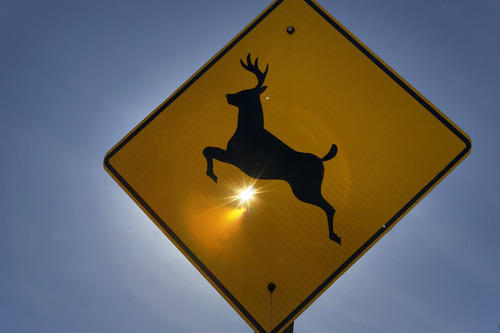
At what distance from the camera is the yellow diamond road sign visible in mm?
1970

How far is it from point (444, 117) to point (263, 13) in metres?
1.18

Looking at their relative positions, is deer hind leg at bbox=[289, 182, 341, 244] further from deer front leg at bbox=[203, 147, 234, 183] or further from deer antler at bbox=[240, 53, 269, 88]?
deer antler at bbox=[240, 53, 269, 88]

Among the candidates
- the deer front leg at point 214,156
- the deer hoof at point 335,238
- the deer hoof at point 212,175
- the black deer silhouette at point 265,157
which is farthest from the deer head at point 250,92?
the deer hoof at point 335,238

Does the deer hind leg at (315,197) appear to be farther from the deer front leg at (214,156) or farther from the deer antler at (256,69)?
the deer antler at (256,69)

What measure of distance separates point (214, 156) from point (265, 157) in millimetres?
267

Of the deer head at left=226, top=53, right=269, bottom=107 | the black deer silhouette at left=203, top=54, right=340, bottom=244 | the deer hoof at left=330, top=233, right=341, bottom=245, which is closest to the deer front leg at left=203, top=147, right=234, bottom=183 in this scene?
the black deer silhouette at left=203, top=54, right=340, bottom=244

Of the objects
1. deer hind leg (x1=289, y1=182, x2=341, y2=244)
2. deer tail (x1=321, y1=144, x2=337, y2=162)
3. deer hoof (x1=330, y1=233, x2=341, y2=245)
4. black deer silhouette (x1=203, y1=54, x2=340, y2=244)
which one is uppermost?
black deer silhouette (x1=203, y1=54, x2=340, y2=244)

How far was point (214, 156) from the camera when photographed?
2.14 metres

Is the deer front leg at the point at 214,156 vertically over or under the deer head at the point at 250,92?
under

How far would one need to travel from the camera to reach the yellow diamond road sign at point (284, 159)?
1970mm

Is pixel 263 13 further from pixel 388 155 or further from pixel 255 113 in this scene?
pixel 388 155

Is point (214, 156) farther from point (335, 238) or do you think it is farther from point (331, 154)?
point (335, 238)

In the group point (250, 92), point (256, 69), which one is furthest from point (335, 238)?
point (256, 69)

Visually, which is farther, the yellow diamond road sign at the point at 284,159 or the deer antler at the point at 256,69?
the deer antler at the point at 256,69
